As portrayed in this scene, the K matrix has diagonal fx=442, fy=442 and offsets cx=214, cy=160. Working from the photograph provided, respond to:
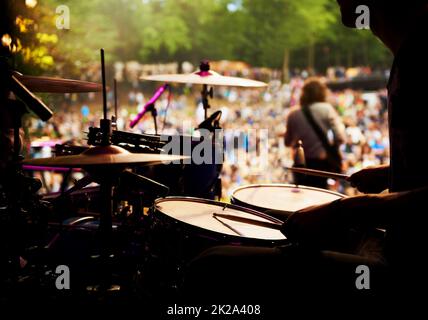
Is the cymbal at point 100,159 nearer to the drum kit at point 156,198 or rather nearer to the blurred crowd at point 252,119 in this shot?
the drum kit at point 156,198

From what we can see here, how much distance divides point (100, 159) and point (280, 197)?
1.39 meters

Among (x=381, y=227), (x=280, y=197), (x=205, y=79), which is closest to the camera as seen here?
(x=381, y=227)

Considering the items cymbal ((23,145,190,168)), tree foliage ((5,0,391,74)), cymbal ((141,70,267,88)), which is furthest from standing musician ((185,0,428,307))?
tree foliage ((5,0,391,74))

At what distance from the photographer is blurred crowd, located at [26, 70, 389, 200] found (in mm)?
15016

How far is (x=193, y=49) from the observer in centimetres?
3291

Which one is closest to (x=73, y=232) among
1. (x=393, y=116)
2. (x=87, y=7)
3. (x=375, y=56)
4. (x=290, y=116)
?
(x=393, y=116)

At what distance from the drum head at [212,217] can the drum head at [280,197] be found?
21cm

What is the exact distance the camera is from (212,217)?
6.71 feet

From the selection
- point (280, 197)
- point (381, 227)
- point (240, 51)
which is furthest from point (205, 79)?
point (240, 51)

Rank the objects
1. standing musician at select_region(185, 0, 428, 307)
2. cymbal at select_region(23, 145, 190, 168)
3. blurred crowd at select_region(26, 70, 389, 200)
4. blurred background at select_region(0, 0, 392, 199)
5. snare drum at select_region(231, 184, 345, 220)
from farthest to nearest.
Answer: blurred background at select_region(0, 0, 392, 199) < blurred crowd at select_region(26, 70, 389, 200) < snare drum at select_region(231, 184, 345, 220) < cymbal at select_region(23, 145, 190, 168) < standing musician at select_region(185, 0, 428, 307)

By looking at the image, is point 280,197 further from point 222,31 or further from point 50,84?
point 222,31

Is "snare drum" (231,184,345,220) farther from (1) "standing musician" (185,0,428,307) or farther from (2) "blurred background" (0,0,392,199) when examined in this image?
(2) "blurred background" (0,0,392,199)
